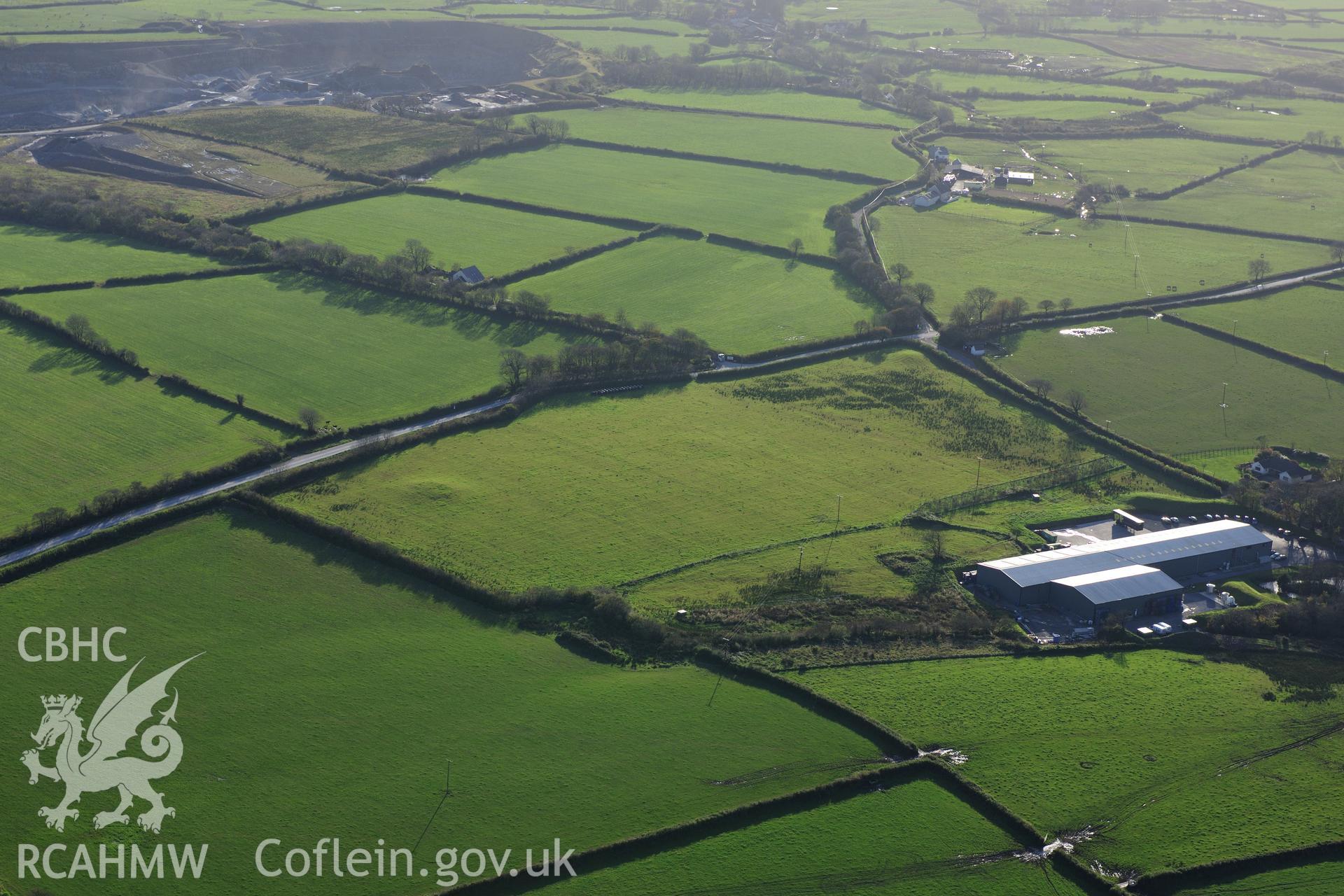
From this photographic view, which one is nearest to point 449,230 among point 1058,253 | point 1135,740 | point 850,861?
point 1058,253

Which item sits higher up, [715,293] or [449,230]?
[449,230]

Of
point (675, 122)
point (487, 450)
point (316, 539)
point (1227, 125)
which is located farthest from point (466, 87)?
point (316, 539)

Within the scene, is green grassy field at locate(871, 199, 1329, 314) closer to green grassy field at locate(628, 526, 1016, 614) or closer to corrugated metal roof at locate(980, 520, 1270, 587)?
corrugated metal roof at locate(980, 520, 1270, 587)

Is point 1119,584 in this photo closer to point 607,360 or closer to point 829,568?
point 829,568

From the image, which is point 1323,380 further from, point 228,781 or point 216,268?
point 216,268

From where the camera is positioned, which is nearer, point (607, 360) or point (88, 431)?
point (88, 431)

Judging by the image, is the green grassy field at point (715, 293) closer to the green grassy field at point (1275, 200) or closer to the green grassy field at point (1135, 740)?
the green grassy field at point (1135, 740)
